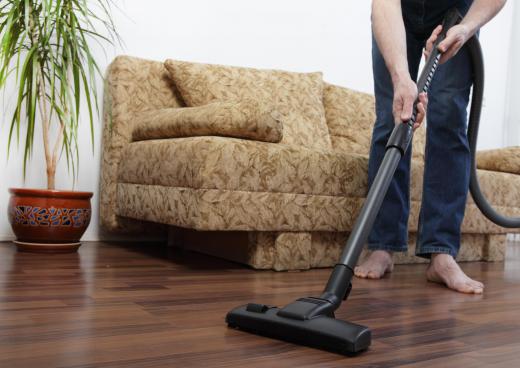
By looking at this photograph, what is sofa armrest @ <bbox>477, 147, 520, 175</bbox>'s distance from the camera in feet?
8.59

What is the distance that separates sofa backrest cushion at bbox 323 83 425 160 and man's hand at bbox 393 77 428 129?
133 cm

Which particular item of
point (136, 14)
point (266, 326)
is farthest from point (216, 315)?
point (136, 14)

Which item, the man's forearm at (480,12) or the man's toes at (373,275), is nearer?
the man's forearm at (480,12)

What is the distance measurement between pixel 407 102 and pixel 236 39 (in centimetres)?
161

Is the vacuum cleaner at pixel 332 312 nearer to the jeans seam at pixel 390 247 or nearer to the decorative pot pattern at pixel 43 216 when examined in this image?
the jeans seam at pixel 390 247

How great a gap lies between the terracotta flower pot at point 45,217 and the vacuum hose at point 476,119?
1.26 metres

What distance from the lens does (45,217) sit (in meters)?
1.79

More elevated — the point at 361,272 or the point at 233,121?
the point at 233,121

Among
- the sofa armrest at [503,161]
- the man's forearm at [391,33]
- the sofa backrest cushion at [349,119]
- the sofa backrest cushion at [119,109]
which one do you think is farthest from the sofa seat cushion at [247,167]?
the sofa armrest at [503,161]

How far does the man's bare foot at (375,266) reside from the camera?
5.54 feet

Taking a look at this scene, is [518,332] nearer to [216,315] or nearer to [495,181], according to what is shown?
[216,315]

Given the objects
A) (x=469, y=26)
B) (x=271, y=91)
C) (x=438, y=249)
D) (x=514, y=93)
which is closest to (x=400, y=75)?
(x=469, y=26)

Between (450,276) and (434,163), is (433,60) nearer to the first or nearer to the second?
(434,163)

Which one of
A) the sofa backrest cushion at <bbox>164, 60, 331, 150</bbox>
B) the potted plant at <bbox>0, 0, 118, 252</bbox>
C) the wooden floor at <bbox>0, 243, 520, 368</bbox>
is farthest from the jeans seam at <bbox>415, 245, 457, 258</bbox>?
the potted plant at <bbox>0, 0, 118, 252</bbox>
